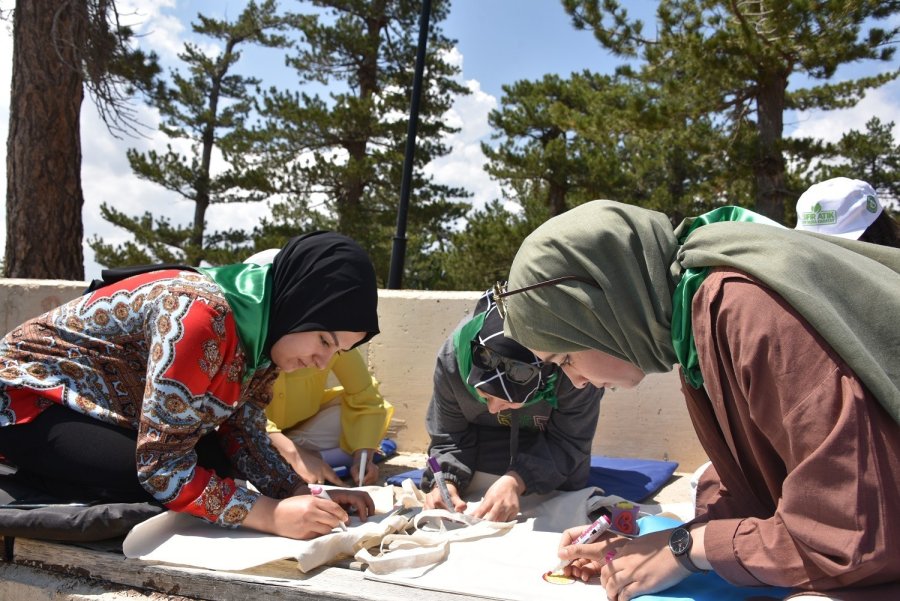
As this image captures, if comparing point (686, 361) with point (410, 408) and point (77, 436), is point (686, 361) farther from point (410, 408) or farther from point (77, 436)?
point (410, 408)

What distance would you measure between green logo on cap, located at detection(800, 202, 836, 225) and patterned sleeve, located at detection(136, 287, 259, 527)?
2.24 m

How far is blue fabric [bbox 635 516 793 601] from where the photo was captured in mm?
1540

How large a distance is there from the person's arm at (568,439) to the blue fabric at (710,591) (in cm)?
113

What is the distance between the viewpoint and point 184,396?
192cm

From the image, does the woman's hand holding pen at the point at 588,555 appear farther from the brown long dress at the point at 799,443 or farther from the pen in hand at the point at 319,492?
the pen in hand at the point at 319,492

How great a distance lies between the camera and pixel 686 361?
155 centimetres

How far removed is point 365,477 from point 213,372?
4.94 feet

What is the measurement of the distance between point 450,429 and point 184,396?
3.99 feet

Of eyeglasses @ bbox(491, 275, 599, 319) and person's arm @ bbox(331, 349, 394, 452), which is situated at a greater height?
eyeglasses @ bbox(491, 275, 599, 319)

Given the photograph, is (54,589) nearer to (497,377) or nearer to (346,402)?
(497,377)

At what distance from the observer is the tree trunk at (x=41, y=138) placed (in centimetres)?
641

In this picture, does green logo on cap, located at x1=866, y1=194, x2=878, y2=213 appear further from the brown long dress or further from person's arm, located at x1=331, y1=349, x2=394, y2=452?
person's arm, located at x1=331, y1=349, x2=394, y2=452

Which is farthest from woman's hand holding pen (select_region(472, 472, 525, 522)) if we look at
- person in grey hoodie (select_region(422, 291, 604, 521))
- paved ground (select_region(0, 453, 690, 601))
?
paved ground (select_region(0, 453, 690, 601))

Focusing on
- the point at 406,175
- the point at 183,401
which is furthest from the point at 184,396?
the point at 406,175
